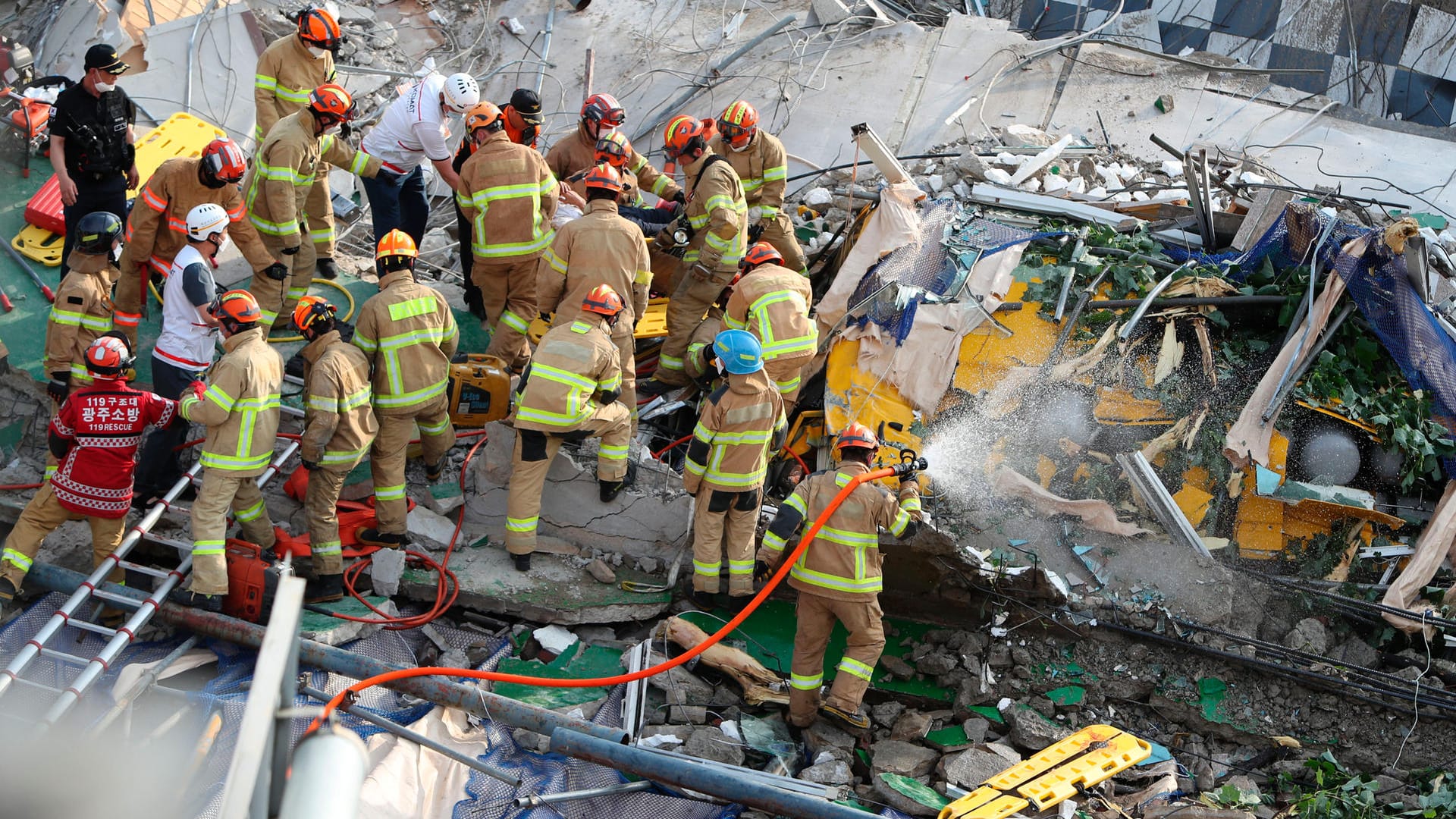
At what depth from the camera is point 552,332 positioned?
7.17 m

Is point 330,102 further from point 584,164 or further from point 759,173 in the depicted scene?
point 759,173

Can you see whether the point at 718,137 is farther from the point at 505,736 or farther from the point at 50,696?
the point at 50,696

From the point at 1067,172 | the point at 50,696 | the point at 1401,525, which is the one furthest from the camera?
the point at 1067,172

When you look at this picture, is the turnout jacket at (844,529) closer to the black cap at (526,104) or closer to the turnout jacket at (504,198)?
the turnout jacket at (504,198)

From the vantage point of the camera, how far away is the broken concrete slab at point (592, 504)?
301 inches

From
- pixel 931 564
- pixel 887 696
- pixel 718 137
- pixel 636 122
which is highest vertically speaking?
pixel 718 137

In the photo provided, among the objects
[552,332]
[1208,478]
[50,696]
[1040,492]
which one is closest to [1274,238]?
[1208,478]

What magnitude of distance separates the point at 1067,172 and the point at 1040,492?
12.6 ft

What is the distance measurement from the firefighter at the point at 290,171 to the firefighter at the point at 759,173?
256 centimetres

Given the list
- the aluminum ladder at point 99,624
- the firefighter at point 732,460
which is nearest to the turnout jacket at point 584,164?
the firefighter at point 732,460

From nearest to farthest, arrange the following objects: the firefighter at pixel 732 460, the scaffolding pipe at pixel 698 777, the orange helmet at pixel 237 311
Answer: the scaffolding pipe at pixel 698 777, the orange helmet at pixel 237 311, the firefighter at pixel 732 460

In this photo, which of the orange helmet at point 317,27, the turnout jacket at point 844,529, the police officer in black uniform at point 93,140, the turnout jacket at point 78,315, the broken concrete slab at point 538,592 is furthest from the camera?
the orange helmet at point 317,27

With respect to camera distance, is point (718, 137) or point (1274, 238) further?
point (718, 137)

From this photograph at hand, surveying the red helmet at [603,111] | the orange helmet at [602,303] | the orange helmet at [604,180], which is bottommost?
the orange helmet at [602,303]
